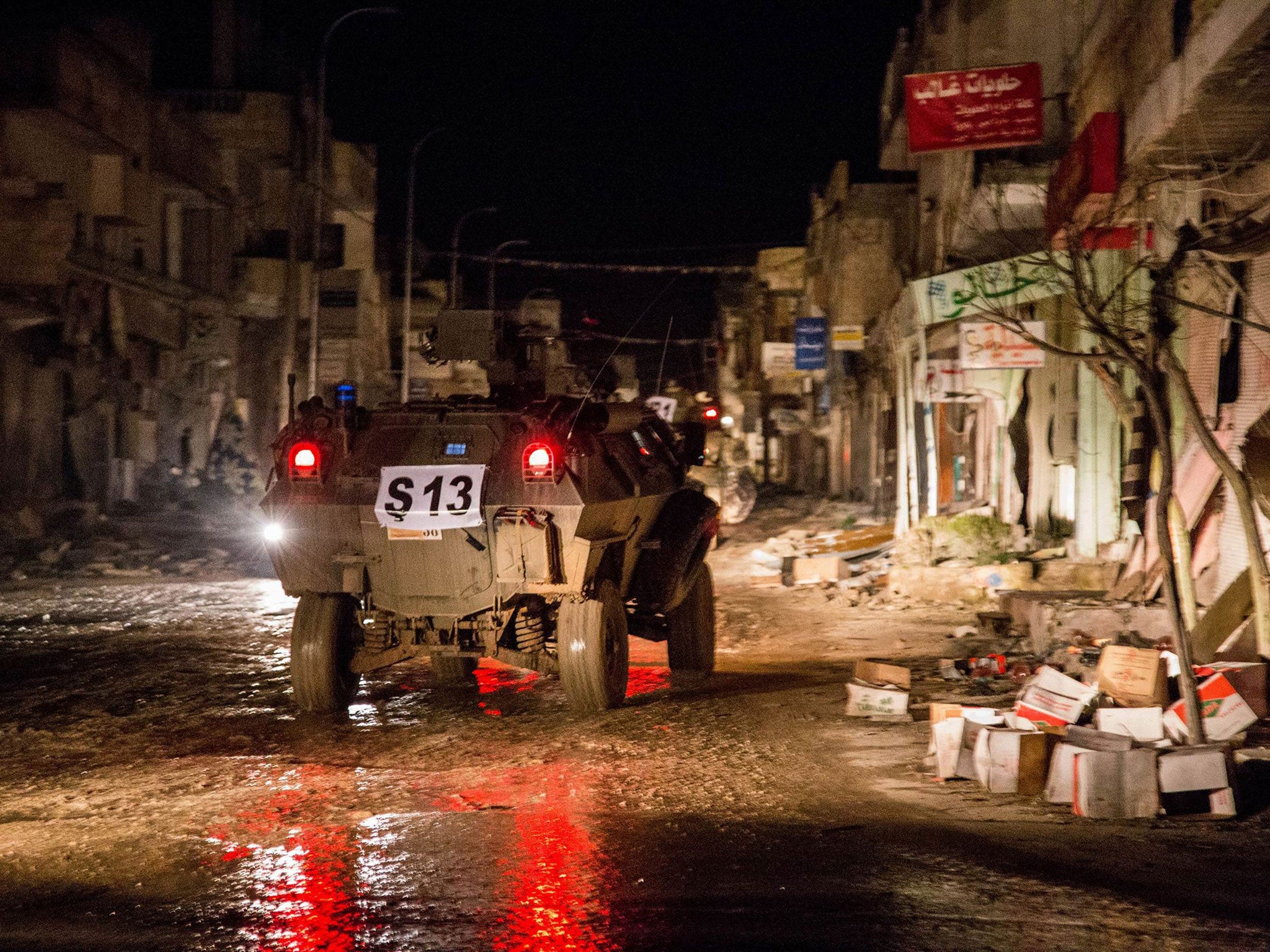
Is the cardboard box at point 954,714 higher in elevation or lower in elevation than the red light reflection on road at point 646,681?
higher

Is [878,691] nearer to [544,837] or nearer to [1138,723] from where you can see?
[1138,723]

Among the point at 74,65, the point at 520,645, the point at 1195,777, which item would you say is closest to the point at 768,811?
the point at 1195,777

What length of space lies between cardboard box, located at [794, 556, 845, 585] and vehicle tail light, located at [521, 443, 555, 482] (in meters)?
9.73

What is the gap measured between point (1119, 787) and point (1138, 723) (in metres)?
0.86

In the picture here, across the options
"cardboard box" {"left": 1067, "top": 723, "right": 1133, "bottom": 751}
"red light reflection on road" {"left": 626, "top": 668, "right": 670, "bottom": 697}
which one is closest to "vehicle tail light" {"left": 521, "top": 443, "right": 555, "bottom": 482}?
"red light reflection on road" {"left": 626, "top": 668, "right": 670, "bottom": 697}

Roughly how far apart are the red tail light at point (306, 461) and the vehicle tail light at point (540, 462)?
4.60 feet

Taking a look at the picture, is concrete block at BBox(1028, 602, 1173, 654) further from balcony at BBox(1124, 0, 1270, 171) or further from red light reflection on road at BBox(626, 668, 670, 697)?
balcony at BBox(1124, 0, 1270, 171)

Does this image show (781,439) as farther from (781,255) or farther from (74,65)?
(74,65)

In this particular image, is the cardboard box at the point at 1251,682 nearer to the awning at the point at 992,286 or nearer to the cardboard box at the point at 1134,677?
the cardboard box at the point at 1134,677

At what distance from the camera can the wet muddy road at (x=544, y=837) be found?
187 inches

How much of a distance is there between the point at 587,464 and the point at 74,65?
1945 centimetres

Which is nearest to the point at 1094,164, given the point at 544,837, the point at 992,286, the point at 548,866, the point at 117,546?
the point at 992,286

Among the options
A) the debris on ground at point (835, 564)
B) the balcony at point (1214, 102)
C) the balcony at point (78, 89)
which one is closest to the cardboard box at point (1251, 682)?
the balcony at point (1214, 102)

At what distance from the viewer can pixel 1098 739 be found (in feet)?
21.8
